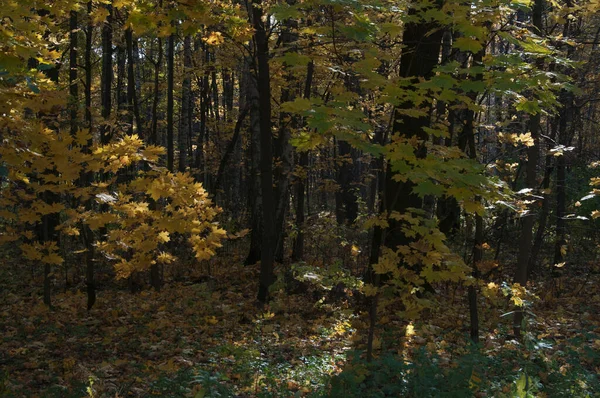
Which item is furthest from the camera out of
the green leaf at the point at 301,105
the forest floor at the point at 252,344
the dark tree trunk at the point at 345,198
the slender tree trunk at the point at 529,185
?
the dark tree trunk at the point at 345,198

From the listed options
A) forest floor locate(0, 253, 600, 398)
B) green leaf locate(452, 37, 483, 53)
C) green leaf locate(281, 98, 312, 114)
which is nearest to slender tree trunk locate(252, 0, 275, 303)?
forest floor locate(0, 253, 600, 398)

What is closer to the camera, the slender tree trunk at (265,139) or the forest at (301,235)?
the forest at (301,235)

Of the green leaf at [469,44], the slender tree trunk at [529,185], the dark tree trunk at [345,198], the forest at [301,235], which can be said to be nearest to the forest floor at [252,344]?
the forest at [301,235]

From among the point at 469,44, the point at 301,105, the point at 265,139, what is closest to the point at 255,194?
the point at 265,139

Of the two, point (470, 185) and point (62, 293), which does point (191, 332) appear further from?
point (470, 185)

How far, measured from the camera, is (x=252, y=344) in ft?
23.1

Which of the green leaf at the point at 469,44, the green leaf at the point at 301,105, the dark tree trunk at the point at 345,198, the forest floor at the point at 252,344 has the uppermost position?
the green leaf at the point at 469,44

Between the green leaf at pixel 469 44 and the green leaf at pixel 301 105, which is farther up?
the green leaf at pixel 469 44

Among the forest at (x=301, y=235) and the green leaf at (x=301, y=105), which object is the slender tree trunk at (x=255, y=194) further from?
the green leaf at (x=301, y=105)

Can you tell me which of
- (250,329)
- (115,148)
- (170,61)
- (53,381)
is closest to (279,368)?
(250,329)

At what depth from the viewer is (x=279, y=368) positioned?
601cm

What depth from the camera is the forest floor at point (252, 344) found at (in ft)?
17.3

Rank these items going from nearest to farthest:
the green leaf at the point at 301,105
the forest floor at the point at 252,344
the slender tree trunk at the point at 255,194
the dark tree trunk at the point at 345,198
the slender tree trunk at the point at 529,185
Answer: the green leaf at the point at 301,105
the forest floor at the point at 252,344
the slender tree trunk at the point at 529,185
the slender tree trunk at the point at 255,194
the dark tree trunk at the point at 345,198

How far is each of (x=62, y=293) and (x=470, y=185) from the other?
9.33m
